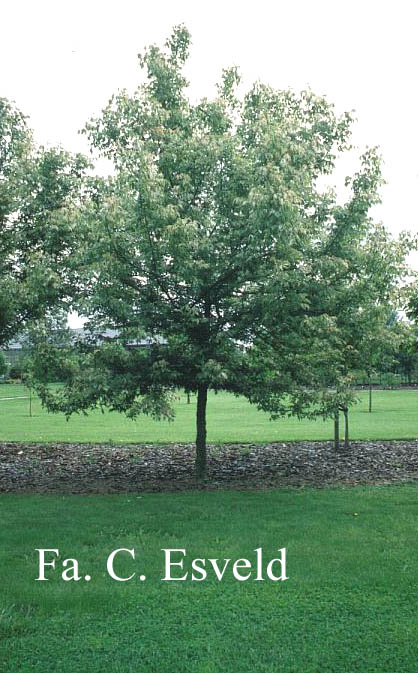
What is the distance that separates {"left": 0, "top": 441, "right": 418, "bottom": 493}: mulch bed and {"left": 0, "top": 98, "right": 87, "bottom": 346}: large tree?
341 centimetres

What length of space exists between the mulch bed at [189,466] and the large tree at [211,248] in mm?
1898

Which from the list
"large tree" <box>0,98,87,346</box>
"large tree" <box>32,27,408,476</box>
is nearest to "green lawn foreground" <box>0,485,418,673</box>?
"large tree" <box>32,27,408,476</box>

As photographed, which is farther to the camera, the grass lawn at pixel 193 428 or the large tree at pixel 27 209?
the grass lawn at pixel 193 428

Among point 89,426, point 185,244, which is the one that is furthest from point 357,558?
point 89,426

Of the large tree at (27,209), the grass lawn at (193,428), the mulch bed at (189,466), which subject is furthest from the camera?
the grass lawn at (193,428)

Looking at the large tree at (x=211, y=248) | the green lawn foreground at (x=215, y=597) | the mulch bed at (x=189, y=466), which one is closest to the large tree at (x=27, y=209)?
the large tree at (x=211, y=248)

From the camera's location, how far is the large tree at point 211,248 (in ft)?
30.4

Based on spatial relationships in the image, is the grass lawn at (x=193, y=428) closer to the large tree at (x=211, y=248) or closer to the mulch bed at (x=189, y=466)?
the mulch bed at (x=189, y=466)

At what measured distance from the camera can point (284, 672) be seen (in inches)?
172

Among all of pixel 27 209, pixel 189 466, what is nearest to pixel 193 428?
pixel 189 466

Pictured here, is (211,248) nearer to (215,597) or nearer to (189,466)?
(215,597)

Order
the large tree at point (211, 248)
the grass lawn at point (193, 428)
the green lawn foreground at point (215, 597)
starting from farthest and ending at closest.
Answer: the grass lawn at point (193, 428) < the large tree at point (211, 248) < the green lawn foreground at point (215, 597)

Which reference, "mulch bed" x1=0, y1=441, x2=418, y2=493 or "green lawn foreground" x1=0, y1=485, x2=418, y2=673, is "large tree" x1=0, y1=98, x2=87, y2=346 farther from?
"green lawn foreground" x1=0, y1=485, x2=418, y2=673

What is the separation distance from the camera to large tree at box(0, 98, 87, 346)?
35.6 feet
